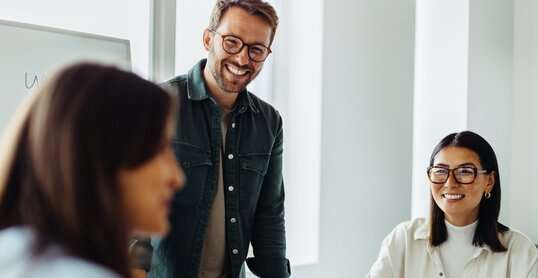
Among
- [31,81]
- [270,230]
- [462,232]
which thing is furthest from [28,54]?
[462,232]

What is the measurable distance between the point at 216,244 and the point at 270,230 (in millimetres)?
213

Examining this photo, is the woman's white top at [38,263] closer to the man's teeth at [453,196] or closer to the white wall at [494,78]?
the man's teeth at [453,196]

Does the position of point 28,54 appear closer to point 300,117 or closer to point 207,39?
point 207,39

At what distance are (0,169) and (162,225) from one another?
0.23 metres

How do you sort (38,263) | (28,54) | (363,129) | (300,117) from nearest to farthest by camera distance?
1. (38,263)
2. (28,54)
3. (300,117)
4. (363,129)

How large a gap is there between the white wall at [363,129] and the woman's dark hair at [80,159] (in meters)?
2.13

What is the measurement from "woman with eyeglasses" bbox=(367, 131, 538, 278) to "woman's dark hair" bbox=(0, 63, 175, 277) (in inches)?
60.0

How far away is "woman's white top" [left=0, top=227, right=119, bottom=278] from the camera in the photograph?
658 millimetres

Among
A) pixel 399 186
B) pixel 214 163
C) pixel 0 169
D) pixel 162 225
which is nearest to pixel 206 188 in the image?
pixel 214 163

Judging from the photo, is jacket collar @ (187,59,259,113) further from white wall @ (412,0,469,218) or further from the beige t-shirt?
white wall @ (412,0,469,218)

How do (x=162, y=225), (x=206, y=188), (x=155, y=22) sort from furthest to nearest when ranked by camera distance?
(x=155, y=22)
(x=206, y=188)
(x=162, y=225)

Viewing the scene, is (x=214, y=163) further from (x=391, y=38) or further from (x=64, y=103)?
(x=391, y=38)

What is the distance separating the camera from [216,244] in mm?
1818

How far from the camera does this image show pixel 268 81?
2.89 meters
